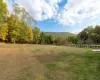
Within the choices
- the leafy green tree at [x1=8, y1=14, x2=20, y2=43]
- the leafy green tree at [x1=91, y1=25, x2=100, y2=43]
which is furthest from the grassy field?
the leafy green tree at [x1=91, y1=25, x2=100, y2=43]

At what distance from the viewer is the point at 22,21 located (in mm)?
37156

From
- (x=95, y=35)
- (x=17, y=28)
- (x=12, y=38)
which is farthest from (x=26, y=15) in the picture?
(x=95, y=35)

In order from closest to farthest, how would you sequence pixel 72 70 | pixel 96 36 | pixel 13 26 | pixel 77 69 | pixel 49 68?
pixel 72 70 → pixel 77 69 → pixel 49 68 → pixel 13 26 → pixel 96 36

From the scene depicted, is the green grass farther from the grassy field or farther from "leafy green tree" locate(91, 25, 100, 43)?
"leafy green tree" locate(91, 25, 100, 43)

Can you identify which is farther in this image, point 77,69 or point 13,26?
point 13,26

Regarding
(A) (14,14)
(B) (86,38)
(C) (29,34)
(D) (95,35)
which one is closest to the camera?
(A) (14,14)

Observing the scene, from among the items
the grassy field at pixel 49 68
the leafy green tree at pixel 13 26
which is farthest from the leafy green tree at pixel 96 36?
the grassy field at pixel 49 68

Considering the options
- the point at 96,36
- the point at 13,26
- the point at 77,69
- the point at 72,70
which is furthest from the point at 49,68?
the point at 96,36

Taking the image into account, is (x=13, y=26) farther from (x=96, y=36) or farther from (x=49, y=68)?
(x=96, y=36)

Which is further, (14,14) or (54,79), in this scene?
(14,14)

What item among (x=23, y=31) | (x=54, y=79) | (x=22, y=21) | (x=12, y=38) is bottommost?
(x=54, y=79)

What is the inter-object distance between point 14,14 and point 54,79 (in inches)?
1301

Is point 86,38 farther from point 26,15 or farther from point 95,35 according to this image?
point 26,15

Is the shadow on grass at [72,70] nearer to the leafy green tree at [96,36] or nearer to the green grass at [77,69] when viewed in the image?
the green grass at [77,69]
